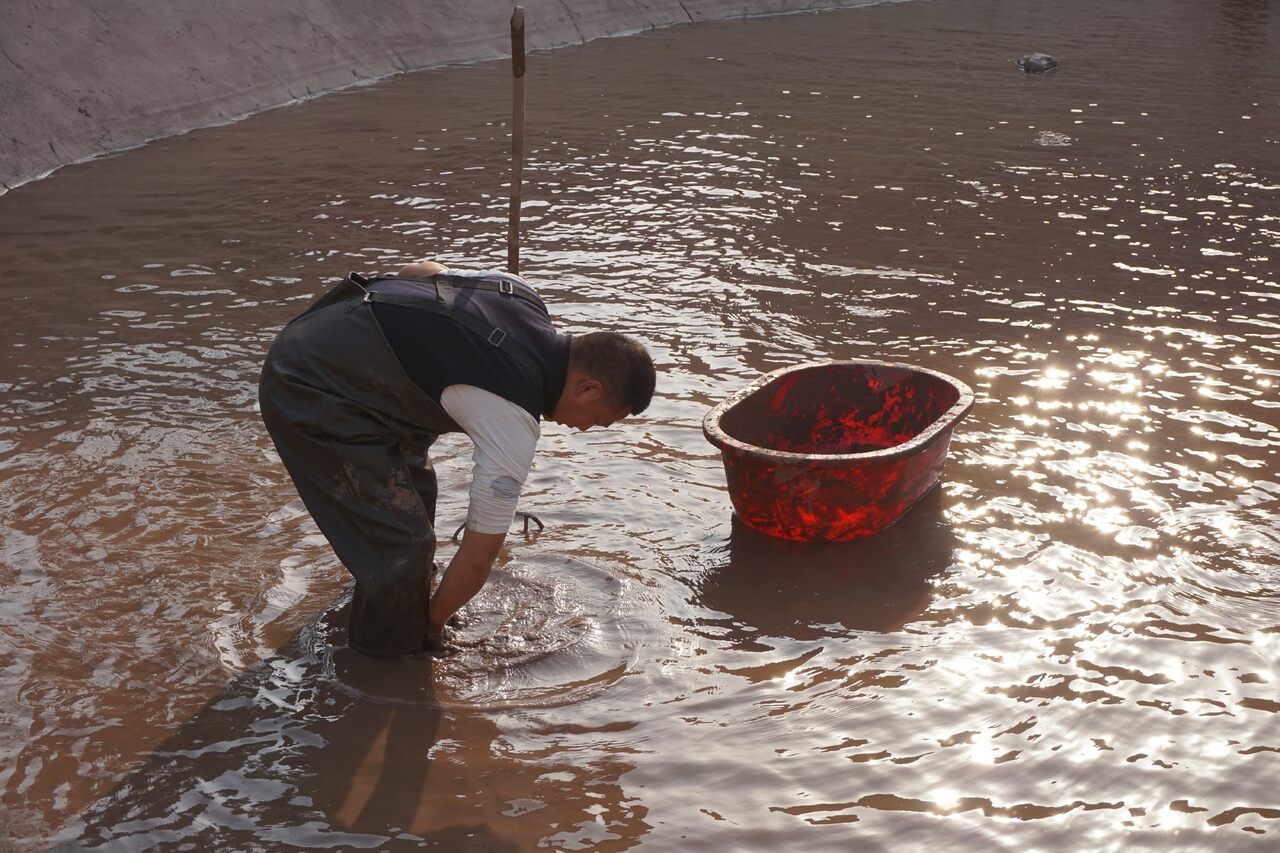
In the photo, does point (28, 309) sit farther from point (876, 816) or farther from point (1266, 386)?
point (1266, 386)

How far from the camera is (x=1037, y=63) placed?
17078mm

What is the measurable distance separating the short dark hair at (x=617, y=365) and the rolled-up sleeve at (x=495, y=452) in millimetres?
254

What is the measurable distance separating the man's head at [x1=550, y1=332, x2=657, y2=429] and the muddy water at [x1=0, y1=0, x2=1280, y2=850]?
1.10m

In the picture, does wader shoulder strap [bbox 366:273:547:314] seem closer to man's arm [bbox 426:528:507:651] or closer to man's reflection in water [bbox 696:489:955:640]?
man's arm [bbox 426:528:507:651]

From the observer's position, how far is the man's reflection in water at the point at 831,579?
5016mm

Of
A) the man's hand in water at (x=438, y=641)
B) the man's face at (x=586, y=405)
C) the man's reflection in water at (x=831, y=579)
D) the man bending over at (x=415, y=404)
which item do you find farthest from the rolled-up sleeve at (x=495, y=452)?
the man's reflection in water at (x=831, y=579)

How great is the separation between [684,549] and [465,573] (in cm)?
161

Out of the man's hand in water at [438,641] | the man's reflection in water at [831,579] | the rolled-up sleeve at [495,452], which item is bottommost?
the man's reflection in water at [831,579]

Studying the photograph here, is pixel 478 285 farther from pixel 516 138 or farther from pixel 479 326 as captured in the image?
pixel 516 138

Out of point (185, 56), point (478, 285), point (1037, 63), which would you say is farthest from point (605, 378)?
point (1037, 63)

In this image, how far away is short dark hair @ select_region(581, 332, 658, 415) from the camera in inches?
157

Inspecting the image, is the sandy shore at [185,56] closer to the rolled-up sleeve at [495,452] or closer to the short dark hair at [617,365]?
the rolled-up sleeve at [495,452]

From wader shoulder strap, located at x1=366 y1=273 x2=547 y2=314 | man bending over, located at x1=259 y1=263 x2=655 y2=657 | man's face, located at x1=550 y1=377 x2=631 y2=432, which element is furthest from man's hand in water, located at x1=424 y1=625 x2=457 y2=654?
wader shoulder strap, located at x1=366 y1=273 x2=547 y2=314

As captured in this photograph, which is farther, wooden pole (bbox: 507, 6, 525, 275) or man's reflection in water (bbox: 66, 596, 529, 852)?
wooden pole (bbox: 507, 6, 525, 275)
